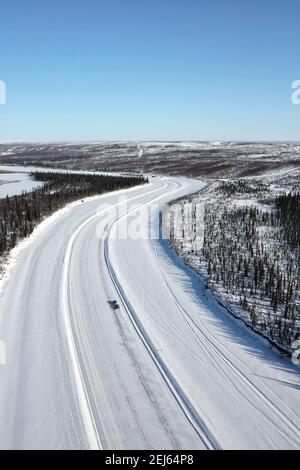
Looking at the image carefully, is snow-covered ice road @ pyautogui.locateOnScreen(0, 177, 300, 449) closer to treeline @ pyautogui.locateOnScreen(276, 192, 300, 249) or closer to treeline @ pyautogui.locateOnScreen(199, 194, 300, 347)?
treeline @ pyautogui.locateOnScreen(199, 194, 300, 347)

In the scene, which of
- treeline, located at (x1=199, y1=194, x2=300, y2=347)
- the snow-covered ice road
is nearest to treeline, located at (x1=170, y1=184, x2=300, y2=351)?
treeline, located at (x1=199, y1=194, x2=300, y2=347)

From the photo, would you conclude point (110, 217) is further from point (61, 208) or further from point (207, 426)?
point (207, 426)

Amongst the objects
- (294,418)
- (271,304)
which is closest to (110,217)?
(271,304)

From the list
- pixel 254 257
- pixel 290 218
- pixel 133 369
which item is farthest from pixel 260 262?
pixel 290 218

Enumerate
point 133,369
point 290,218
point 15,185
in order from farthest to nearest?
point 15,185, point 290,218, point 133,369

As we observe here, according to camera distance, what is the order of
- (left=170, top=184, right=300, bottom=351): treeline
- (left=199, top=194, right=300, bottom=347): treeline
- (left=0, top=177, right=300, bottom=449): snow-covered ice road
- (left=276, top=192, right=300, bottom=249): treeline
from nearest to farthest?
(left=0, top=177, right=300, bottom=449): snow-covered ice road, (left=199, top=194, right=300, bottom=347): treeline, (left=170, top=184, right=300, bottom=351): treeline, (left=276, top=192, right=300, bottom=249): treeline

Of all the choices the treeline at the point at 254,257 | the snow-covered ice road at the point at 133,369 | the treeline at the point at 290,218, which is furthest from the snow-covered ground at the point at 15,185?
the snow-covered ice road at the point at 133,369

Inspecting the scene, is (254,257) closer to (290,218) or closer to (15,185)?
(290,218)

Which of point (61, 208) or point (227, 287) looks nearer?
point (227, 287)

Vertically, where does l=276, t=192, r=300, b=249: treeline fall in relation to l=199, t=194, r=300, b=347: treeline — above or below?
above
